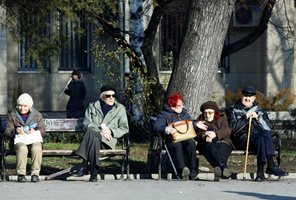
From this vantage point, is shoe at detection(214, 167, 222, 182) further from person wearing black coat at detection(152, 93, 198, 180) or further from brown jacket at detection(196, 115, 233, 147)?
brown jacket at detection(196, 115, 233, 147)

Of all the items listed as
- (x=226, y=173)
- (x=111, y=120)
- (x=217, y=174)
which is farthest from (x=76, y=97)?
(x=217, y=174)

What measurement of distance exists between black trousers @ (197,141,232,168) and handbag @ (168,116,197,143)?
0.86 ft

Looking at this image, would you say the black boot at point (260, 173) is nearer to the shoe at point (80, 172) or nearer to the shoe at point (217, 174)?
the shoe at point (217, 174)

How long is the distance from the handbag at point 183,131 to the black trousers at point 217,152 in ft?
0.86

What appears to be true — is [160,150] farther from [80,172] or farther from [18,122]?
[18,122]

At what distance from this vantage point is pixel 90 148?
14.4 metres

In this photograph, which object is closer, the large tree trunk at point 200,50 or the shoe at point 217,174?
the shoe at point 217,174

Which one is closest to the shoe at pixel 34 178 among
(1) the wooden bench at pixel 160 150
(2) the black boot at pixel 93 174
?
(2) the black boot at pixel 93 174

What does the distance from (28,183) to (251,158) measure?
4.19 m

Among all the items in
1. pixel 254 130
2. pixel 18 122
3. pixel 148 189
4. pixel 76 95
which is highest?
pixel 76 95

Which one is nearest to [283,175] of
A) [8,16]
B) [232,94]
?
[8,16]

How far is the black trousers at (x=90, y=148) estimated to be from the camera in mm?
14266

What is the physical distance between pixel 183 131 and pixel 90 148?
130cm

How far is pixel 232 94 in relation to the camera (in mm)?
29969
